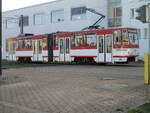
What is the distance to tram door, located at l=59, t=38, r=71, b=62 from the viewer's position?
26.6m

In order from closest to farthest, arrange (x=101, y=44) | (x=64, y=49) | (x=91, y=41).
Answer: (x=101, y=44) < (x=91, y=41) < (x=64, y=49)

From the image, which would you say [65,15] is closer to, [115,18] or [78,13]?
[78,13]

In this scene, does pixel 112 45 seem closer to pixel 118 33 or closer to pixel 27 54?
pixel 118 33

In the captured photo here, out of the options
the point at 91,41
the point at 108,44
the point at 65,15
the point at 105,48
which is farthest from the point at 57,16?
the point at 108,44

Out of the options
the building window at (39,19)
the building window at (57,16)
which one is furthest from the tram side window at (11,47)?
the building window at (39,19)

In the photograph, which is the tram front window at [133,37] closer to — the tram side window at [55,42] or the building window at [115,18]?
the tram side window at [55,42]

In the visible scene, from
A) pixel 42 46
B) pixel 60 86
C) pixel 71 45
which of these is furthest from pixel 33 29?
pixel 60 86

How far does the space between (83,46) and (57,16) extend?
73.5ft

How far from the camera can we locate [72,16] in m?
44.2

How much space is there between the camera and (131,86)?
10602 millimetres

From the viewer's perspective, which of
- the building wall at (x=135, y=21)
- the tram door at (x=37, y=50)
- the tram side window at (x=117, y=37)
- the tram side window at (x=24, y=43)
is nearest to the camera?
the tram side window at (x=117, y=37)

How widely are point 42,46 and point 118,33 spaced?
974 centimetres

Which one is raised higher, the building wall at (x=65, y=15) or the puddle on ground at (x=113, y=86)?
the building wall at (x=65, y=15)

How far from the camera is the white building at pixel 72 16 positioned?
37312mm
